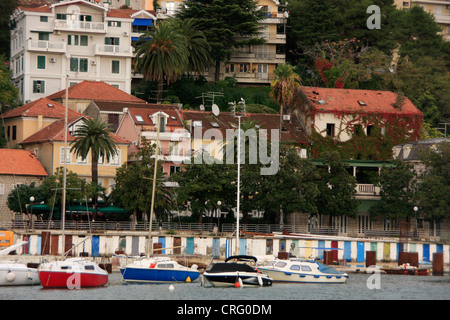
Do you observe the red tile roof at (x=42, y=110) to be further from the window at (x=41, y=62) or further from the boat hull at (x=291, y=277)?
Answer: the boat hull at (x=291, y=277)

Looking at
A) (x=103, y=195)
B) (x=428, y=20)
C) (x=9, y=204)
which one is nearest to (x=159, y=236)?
(x=103, y=195)

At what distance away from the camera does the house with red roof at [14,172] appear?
88375mm

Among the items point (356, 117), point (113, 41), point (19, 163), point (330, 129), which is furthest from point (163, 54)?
point (19, 163)

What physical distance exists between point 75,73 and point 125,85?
234 inches

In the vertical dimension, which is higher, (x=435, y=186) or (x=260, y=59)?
(x=260, y=59)

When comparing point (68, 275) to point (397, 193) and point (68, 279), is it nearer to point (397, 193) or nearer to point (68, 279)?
point (68, 279)

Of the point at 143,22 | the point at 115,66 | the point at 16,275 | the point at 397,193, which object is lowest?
the point at 16,275

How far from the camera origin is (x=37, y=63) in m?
113

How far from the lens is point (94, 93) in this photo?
108188 mm

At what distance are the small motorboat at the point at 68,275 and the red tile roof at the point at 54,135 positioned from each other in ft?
87.0

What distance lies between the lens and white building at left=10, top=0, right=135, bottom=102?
370ft

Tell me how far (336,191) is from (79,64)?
40.0m

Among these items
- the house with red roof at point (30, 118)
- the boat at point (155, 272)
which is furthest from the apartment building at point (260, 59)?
the boat at point (155, 272)

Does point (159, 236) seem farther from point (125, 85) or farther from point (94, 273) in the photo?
point (125, 85)
